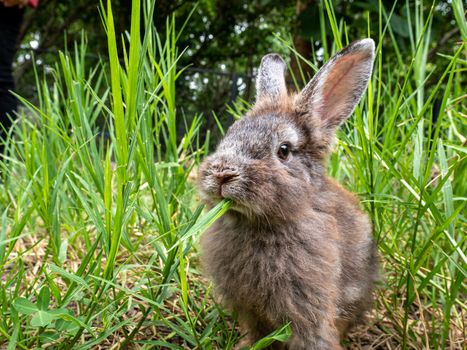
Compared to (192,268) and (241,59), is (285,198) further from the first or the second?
(241,59)

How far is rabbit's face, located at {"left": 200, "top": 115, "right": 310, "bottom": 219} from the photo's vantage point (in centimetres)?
163

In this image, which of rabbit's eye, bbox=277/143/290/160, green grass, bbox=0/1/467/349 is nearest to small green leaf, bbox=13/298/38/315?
green grass, bbox=0/1/467/349

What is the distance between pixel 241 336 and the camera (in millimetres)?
1880

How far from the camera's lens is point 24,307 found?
56.5 inches

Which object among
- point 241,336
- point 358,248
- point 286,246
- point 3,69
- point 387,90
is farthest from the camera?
point 3,69

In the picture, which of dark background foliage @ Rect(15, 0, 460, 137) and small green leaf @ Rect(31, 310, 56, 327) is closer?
small green leaf @ Rect(31, 310, 56, 327)

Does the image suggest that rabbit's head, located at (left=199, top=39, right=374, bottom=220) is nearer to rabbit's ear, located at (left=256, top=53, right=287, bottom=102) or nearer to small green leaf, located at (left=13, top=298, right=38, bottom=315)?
rabbit's ear, located at (left=256, top=53, right=287, bottom=102)

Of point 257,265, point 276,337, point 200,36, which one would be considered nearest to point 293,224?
point 257,265

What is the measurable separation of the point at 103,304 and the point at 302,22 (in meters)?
4.53

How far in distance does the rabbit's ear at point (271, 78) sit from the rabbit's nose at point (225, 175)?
2.34ft

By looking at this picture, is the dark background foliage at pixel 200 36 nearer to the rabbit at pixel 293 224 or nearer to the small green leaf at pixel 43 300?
the rabbit at pixel 293 224

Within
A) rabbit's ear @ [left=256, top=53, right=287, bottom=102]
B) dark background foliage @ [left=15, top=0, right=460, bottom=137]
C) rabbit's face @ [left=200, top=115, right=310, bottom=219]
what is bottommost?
dark background foliage @ [left=15, top=0, right=460, bottom=137]

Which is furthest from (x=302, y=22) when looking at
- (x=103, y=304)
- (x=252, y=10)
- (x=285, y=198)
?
(x=252, y=10)

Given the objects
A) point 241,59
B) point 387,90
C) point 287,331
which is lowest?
point 241,59
